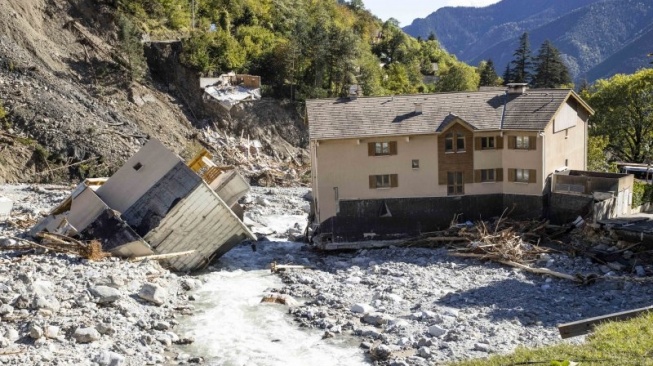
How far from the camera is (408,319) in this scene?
2175cm

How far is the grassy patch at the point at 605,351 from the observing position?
1368 centimetres

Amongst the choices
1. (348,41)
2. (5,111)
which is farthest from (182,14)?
(5,111)

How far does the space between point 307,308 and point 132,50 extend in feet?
126

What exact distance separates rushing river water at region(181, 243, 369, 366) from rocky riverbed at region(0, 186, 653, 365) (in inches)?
2.5

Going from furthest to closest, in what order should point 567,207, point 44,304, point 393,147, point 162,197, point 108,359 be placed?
point 393,147
point 567,207
point 162,197
point 44,304
point 108,359

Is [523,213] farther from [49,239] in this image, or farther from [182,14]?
[182,14]

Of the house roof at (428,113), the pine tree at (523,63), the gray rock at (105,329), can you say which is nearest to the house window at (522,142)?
the house roof at (428,113)

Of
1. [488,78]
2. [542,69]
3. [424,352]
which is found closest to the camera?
[424,352]

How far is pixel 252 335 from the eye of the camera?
21156 mm

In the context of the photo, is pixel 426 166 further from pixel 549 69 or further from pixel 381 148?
pixel 549 69

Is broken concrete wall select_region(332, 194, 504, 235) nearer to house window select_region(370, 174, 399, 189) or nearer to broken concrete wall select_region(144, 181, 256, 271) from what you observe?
house window select_region(370, 174, 399, 189)

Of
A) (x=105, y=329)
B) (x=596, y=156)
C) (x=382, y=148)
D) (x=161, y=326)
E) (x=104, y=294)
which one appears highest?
(x=382, y=148)

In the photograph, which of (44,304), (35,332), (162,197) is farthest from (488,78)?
(35,332)

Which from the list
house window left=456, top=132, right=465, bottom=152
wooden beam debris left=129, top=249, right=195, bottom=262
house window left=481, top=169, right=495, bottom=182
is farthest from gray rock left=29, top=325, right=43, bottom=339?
house window left=481, top=169, right=495, bottom=182
